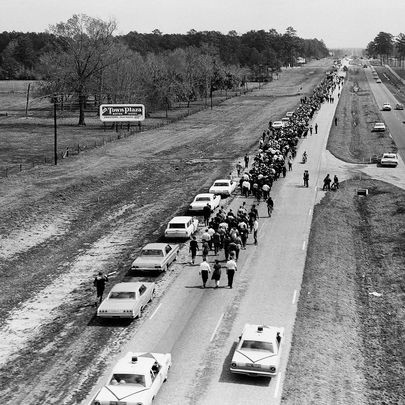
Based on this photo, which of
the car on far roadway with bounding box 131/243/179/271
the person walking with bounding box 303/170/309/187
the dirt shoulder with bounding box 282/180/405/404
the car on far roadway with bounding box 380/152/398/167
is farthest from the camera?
the car on far roadway with bounding box 380/152/398/167

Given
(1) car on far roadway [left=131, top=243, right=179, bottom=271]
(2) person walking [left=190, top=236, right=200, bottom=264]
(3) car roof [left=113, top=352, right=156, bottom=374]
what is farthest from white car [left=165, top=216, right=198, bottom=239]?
(3) car roof [left=113, top=352, right=156, bottom=374]

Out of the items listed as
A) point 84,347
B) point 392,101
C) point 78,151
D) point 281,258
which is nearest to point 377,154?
point 78,151

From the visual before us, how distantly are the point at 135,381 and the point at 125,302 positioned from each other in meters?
6.81

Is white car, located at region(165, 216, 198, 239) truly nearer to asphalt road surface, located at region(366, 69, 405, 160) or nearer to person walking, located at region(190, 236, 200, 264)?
person walking, located at region(190, 236, 200, 264)

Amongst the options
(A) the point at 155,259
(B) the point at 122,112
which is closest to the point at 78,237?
(A) the point at 155,259

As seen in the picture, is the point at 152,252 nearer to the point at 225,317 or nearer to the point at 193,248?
the point at 193,248

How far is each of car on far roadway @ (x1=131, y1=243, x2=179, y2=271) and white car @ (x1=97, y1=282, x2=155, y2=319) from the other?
4.04 m

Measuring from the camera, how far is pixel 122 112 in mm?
93688

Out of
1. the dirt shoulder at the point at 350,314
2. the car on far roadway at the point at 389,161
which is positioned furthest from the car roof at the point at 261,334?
the car on far roadway at the point at 389,161

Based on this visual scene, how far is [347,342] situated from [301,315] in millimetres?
2608

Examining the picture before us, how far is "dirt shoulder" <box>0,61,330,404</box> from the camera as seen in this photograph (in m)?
22.7

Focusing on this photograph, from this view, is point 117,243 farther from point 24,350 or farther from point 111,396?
point 111,396

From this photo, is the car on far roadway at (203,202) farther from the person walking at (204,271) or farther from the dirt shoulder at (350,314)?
the person walking at (204,271)

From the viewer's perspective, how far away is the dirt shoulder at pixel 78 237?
2269 centimetres
